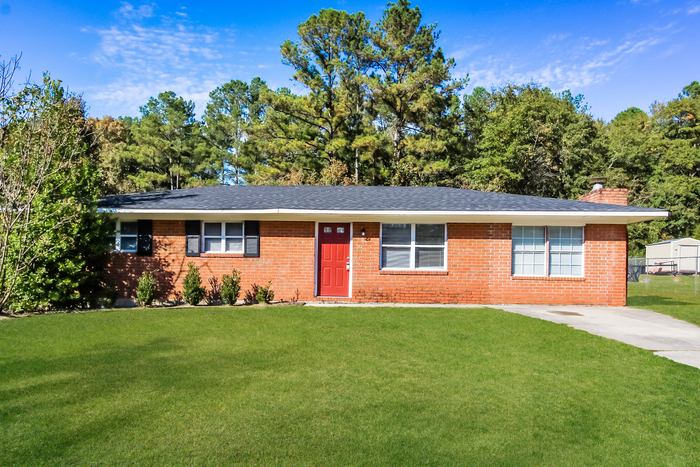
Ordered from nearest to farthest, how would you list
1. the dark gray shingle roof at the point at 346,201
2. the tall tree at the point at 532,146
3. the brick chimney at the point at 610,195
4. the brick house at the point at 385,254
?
the dark gray shingle roof at the point at 346,201 → the brick house at the point at 385,254 → the brick chimney at the point at 610,195 → the tall tree at the point at 532,146

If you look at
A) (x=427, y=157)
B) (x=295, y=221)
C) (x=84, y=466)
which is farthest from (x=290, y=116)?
(x=84, y=466)

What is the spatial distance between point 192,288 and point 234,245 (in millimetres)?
1780

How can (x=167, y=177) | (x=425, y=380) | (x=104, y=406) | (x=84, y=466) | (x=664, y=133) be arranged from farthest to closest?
(x=664, y=133) < (x=167, y=177) < (x=425, y=380) < (x=104, y=406) < (x=84, y=466)

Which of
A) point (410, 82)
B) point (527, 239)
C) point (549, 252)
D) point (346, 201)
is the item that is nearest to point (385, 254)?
point (346, 201)

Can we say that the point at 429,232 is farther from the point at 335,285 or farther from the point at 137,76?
the point at 137,76

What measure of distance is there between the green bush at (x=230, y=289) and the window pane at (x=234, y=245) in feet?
3.47

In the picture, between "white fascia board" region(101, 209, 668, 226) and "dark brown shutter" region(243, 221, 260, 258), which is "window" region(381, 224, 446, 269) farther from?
"dark brown shutter" region(243, 221, 260, 258)

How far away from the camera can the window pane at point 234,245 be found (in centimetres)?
1337

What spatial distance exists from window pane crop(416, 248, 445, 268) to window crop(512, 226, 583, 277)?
214 centimetres

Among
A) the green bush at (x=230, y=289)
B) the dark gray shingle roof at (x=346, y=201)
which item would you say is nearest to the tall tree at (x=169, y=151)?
the dark gray shingle roof at (x=346, y=201)

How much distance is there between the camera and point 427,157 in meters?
32.5

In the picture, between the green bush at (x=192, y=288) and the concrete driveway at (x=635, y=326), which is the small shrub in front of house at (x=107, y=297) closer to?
the green bush at (x=192, y=288)

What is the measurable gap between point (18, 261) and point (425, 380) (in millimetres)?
9908

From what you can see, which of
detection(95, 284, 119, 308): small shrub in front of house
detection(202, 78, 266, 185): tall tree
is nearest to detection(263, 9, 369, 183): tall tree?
detection(202, 78, 266, 185): tall tree
